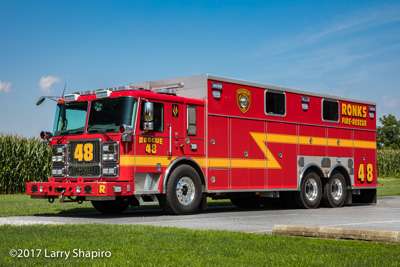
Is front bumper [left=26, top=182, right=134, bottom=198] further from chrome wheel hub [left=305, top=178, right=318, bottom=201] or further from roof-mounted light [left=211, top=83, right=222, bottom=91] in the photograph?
chrome wheel hub [left=305, top=178, right=318, bottom=201]

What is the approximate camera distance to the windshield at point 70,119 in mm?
14671

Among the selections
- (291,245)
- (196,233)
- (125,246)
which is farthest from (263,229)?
(125,246)

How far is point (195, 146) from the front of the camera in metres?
15.2

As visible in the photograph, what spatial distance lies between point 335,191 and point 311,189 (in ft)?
4.12

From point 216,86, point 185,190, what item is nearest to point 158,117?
point 185,190

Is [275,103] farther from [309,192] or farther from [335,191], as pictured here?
[335,191]

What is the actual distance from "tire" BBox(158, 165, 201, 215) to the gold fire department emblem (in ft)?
8.46

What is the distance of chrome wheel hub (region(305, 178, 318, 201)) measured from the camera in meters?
18.8

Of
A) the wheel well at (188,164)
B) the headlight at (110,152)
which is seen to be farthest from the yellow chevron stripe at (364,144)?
the headlight at (110,152)

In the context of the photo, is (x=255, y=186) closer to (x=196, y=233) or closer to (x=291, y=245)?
(x=196, y=233)

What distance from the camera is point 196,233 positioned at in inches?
380

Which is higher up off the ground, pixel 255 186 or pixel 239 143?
pixel 239 143

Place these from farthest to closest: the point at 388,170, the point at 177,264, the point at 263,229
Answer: the point at 388,170 < the point at 263,229 < the point at 177,264

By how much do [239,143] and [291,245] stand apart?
26.5 ft
